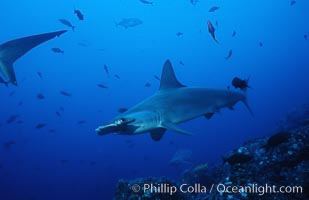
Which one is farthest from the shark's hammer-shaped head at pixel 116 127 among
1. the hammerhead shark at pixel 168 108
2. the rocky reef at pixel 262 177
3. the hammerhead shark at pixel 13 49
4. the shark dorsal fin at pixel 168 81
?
the shark dorsal fin at pixel 168 81

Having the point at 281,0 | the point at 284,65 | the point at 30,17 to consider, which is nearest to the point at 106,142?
the point at 30,17

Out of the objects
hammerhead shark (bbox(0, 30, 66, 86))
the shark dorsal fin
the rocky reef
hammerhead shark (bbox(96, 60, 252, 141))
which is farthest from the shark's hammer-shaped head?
the shark dorsal fin

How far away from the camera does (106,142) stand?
264ft

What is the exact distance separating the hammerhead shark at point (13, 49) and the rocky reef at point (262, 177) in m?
2.46

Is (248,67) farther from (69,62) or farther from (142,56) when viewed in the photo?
(69,62)

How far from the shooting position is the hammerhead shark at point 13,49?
13.6 ft

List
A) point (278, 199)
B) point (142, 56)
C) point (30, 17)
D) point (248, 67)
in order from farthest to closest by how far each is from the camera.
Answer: point (248, 67)
point (142, 56)
point (30, 17)
point (278, 199)

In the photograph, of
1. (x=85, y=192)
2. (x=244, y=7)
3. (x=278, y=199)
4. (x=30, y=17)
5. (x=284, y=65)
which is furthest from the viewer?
(x=284, y=65)

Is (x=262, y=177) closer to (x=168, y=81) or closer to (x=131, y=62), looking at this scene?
(x=168, y=81)

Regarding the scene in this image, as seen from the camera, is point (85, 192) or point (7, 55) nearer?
point (7, 55)

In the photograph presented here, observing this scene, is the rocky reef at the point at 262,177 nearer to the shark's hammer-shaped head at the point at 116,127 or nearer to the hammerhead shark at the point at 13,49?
the shark's hammer-shaped head at the point at 116,127

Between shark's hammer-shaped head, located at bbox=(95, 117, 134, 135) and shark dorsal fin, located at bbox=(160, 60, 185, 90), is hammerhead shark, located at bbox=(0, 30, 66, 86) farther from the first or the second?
shark dorsal fin, located at bbox=(160, 60, 185, 90)

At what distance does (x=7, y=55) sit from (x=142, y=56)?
431ft

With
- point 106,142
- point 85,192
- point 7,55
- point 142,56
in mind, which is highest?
point 142,56
